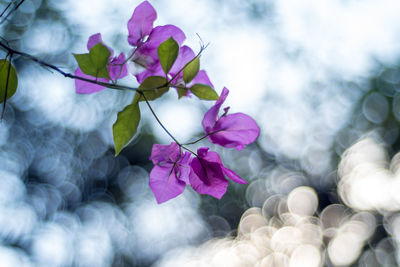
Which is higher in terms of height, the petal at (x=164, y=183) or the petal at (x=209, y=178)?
the petal at (x=209, y=178)

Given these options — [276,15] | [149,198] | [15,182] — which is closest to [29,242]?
[15,182]

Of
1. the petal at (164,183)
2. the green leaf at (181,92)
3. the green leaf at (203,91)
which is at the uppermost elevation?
the green leaf at (203,91)

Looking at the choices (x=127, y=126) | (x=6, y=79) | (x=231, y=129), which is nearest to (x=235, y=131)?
(x=231, y=129)

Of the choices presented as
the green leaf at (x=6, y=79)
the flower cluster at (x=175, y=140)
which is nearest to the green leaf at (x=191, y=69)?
the flower cluster at (x=175, y=140)

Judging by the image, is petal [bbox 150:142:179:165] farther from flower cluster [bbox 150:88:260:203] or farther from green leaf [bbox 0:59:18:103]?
green leaf [bbox 0:59:18:103]

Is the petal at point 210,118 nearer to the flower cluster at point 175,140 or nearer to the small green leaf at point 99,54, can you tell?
the flower cluster at point 175,140

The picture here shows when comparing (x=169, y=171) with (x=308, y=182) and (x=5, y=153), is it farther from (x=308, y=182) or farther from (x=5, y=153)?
(x=308, y=182)

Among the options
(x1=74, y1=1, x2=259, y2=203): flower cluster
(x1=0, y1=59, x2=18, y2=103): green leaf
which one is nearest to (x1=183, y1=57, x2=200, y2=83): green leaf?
(x1=74, y1=1, x2=259, y2=203): flower cluster
